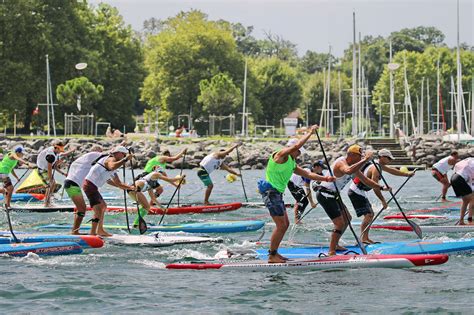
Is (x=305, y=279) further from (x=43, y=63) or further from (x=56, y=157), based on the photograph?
(x=43, y=63)

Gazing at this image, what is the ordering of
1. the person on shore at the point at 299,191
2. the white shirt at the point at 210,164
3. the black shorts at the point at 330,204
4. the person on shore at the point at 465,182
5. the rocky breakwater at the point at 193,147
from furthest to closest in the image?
the rocky breakwater at the point at 193,147
the white shirt at the point at 210,164
the person on shore at the point at 299,191
the person on shore at the point at 465,182
the black shorts at the point at 330,204

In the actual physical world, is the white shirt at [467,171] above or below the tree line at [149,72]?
below

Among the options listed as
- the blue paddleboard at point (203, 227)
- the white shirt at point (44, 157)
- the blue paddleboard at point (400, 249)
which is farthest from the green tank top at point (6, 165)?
the blue paddleboard at point (400, 249)

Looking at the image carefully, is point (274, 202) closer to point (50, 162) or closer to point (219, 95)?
point (50, 162)

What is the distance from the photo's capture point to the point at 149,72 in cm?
9462

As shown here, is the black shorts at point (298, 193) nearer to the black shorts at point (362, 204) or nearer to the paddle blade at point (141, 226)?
the paddle blade at point (141, 226)

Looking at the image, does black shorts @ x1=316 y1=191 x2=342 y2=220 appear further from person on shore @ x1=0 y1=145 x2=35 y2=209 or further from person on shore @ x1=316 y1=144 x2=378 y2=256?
person on shore @ x1=0 y1=145 x2=35 y2=209

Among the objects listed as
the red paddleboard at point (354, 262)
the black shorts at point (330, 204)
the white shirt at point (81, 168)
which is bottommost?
the red paddleboard at point (354, 262)

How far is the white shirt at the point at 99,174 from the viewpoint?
17.9 m

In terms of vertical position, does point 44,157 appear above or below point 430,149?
above

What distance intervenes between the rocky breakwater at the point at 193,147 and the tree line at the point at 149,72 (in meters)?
6.78

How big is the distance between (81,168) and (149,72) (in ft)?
253

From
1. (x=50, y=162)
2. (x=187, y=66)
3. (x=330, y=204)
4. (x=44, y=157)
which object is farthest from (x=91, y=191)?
(x=187, y=66)

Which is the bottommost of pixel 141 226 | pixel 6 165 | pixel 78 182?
pixel 141 226
